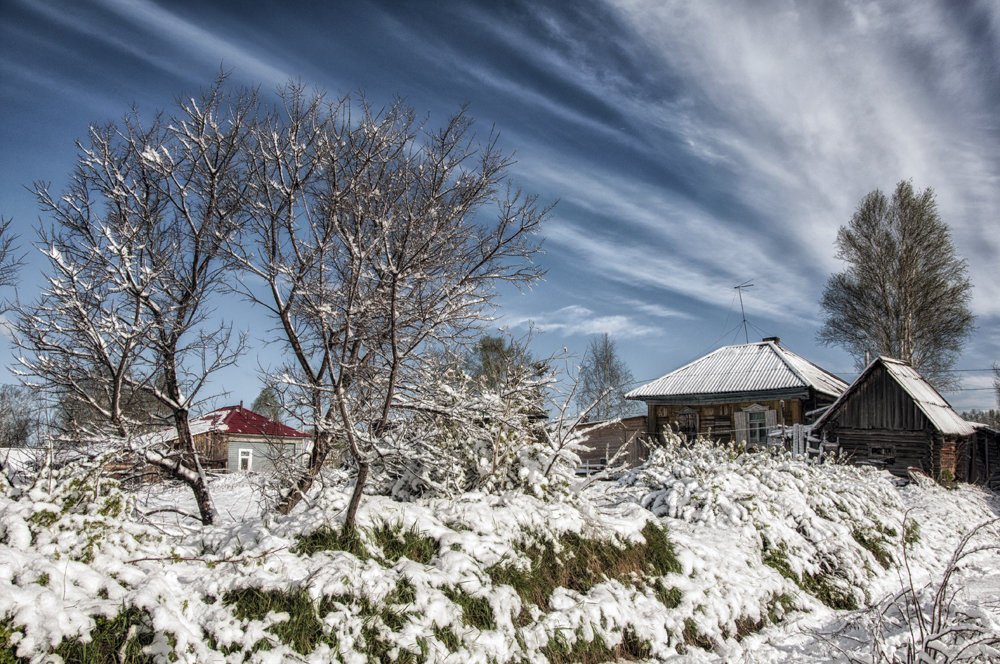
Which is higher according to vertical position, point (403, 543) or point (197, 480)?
point (197, 480)

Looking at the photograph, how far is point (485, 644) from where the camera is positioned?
4031 mm

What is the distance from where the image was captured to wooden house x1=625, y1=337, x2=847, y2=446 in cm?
2209

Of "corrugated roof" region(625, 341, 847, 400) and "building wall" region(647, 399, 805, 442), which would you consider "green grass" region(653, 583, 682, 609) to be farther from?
"corrugated roof" region(625, 341, 847, 400)

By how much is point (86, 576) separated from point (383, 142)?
3976 millimetres

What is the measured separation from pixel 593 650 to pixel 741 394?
67.3ft

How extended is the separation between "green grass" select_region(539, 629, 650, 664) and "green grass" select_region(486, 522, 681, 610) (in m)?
0.38

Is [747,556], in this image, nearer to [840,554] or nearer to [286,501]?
[840,554]

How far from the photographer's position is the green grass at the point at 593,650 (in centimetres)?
434

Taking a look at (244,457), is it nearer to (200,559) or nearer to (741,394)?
(741,394)

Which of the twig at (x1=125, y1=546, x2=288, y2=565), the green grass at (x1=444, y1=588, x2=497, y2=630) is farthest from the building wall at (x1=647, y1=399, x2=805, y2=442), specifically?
the twig at (x1=125, y1=546, x2=288, y2=565)

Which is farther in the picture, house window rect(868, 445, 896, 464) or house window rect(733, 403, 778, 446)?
house window rect(733, 403, 778, 446)

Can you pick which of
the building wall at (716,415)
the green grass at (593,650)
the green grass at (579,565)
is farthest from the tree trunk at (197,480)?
the building wall at (716,415)

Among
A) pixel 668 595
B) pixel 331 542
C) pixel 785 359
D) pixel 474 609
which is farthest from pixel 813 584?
pixel 785 359

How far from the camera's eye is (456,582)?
14.6 feet
